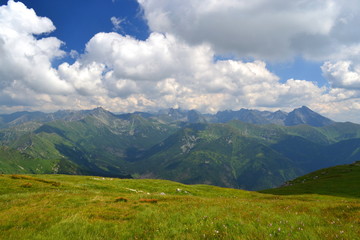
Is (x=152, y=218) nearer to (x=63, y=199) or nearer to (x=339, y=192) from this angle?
(x=63, y=199)

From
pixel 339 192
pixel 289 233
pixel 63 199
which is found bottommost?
pixel 339 192

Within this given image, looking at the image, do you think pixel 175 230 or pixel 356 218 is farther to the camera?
pixel 356 218

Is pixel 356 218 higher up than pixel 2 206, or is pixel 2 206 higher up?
pixel 356 218

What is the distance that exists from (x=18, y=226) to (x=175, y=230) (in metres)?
10.0

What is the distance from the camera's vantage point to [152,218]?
1475 cm

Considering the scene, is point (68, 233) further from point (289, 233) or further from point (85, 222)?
point (289, 233)

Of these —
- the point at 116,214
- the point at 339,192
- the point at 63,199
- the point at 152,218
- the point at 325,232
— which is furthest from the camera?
the point at 339,192

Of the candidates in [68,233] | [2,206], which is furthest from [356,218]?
[2,206]

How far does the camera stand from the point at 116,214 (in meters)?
15.9

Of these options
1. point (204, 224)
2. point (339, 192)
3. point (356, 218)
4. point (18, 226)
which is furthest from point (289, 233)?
point (339, 192)

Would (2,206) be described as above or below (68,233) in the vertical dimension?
below

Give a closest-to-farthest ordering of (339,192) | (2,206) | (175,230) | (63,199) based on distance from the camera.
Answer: (175,230), (2,206), (63,199), (339,192)

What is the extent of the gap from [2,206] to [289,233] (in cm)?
2374

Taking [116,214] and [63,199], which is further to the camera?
[63,199]
